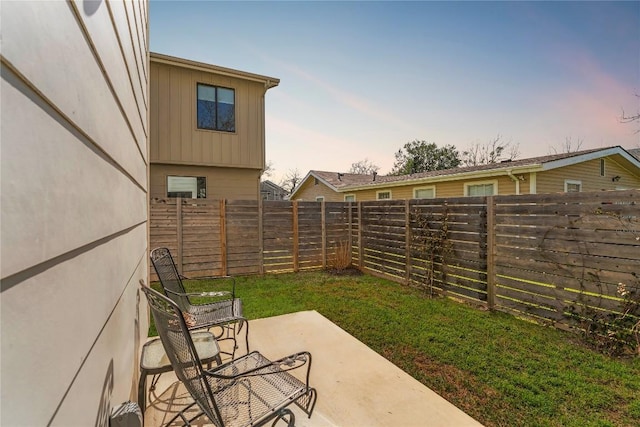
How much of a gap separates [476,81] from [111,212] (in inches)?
509

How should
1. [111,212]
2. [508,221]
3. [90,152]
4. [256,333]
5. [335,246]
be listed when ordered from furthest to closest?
[335,246], [508,221], [256,333], [111,212], [90,152]

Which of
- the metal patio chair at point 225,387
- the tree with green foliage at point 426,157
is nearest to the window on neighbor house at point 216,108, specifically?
the metal patio chair at point 225,387

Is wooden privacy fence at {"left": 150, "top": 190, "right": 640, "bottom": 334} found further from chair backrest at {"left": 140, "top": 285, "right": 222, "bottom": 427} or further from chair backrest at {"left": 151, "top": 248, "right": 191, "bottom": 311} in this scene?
chair backrest at {"left": 140, "top": 285, "right": 222, "bottom": 427}

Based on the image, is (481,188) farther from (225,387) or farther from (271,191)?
(271,191)

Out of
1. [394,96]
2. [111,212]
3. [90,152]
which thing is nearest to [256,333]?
[111,212]

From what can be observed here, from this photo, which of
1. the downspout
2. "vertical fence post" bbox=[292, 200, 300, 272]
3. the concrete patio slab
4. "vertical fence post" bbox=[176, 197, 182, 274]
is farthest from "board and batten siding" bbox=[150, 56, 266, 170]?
the downspout

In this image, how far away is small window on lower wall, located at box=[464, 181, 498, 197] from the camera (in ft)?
34.2

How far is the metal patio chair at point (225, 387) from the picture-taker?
1.55 meters

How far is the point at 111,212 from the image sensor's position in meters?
1.24

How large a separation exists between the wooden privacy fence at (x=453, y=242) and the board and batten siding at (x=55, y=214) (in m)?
5.05

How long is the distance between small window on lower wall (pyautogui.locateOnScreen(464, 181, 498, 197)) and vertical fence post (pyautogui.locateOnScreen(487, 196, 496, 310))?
6141mm

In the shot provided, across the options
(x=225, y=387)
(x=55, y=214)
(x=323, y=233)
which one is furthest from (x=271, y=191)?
(x=55, y=214)

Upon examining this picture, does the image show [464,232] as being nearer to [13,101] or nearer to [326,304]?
[326,304]

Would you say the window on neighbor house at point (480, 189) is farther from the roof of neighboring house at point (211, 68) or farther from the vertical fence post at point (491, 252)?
the roof of neighboring house at point (211, 68)
